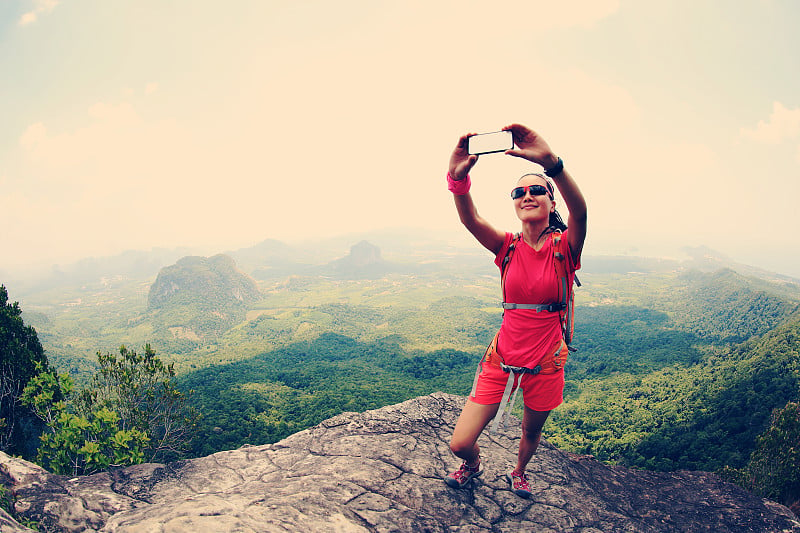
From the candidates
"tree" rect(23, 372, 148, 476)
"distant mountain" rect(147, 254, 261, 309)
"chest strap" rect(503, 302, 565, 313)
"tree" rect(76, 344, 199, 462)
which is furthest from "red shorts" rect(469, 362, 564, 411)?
"distant mountain" rect(147, 254, 261, 309)

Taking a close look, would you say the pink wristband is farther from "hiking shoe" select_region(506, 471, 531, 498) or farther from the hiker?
"hiking shoe" select_region(506, 471, 531, 498)

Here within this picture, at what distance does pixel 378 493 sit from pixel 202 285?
4686 inches

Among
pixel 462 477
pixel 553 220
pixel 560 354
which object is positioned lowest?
pixel 462 477

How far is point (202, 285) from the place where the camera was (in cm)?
10706

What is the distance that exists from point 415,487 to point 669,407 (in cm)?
3040

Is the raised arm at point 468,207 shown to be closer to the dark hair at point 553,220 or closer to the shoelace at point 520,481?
the dark hair at point 553,220

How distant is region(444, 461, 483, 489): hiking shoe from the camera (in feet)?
15.7

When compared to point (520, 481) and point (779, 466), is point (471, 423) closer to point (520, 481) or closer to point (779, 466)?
point (520, 481)

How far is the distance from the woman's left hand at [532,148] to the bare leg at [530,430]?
9.71ft

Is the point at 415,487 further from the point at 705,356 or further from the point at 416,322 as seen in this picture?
the point at 416,322

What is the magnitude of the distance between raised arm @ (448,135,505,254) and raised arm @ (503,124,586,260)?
0.41 metres

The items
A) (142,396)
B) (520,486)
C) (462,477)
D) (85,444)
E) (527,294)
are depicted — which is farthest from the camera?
(142,396)

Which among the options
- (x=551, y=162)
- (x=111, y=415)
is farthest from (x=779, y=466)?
(x=111, y=415)

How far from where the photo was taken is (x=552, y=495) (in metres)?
5.13
